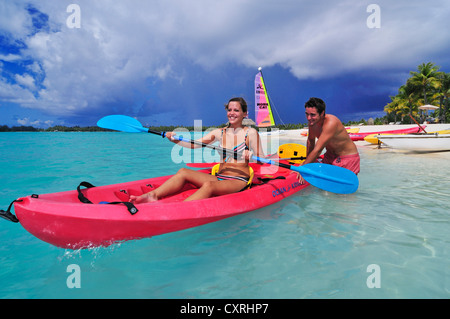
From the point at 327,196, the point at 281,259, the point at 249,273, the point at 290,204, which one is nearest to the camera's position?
the point at 249,273

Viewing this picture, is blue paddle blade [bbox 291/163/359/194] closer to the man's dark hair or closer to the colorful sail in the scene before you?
the man's dark hair

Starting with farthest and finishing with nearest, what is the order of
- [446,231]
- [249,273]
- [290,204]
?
[290,204], [446,231], [249,273]

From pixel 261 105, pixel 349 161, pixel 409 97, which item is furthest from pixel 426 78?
pixel 349 161

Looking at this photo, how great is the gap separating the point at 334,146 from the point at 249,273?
3.15 meters

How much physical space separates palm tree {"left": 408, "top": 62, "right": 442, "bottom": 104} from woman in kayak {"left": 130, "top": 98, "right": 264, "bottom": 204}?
1453 inches

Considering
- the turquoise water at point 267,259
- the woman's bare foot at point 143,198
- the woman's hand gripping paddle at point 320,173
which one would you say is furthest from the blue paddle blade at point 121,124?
the turquoise water at point 267,259

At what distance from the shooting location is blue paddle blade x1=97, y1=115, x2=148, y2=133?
174 inches

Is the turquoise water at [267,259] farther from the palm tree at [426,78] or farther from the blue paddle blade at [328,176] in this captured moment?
the palm tree at [426,78]

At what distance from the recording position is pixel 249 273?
245 cm

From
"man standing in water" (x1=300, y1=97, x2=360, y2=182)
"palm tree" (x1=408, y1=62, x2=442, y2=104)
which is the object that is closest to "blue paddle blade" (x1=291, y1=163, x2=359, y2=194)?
"man standing in water" (x1=300, y1=97, x2=360, y2=182)

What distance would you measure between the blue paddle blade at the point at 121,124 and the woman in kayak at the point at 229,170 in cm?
85
